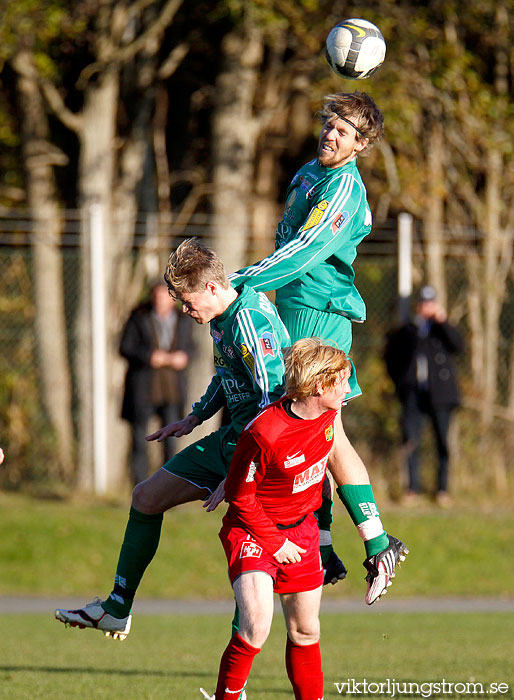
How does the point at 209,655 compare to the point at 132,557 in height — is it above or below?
below

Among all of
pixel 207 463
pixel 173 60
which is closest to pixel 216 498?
pixel 207 463

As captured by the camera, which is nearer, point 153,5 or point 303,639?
point 303,639

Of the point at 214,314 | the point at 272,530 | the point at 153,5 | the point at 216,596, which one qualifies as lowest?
the point at 216,596

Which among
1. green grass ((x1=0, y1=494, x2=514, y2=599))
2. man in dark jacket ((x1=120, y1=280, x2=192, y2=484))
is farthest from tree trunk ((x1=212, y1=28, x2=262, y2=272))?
green grass ((x1=0, y1=494, x2=514, y2=599))

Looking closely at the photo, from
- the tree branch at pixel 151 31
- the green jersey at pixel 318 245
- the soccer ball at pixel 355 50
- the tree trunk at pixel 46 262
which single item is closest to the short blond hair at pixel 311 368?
the green jersey at pixel 318 245

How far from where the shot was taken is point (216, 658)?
805 centimetres

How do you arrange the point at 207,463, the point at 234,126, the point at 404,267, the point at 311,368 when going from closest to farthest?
the point at 311,368, the point at 207,463, the point at 404,267, the point at 234,126

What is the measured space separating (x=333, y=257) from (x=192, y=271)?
2.81 feet

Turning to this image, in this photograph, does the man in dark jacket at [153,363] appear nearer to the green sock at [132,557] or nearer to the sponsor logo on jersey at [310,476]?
the green sock at [132,557]

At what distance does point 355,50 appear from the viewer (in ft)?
19.2

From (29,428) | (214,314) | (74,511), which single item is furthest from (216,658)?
(29,428)

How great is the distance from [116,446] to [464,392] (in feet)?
14.2

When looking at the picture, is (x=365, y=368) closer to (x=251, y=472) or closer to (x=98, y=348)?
(x=98, y=348)

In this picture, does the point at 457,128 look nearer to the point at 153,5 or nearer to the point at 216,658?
the point at 153,5
